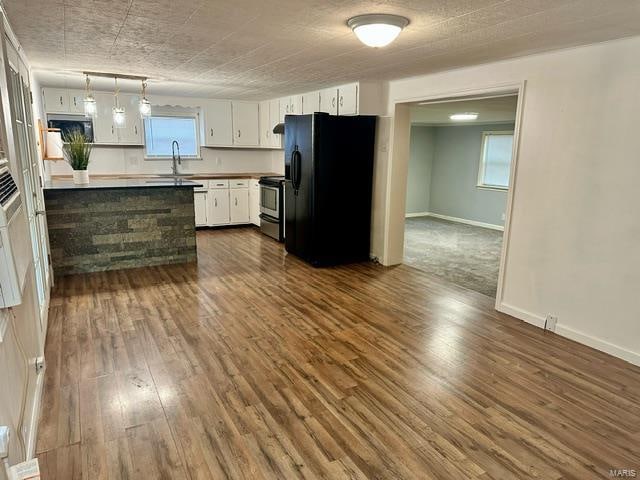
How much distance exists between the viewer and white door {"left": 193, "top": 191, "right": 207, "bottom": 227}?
281 inches

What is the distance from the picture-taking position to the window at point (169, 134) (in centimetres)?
706

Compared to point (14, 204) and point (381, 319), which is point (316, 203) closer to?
point (381, 319)

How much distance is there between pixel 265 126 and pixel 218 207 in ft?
5.70

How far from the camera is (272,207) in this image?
258 inches

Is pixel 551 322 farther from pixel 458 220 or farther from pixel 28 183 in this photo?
pixel 458 220

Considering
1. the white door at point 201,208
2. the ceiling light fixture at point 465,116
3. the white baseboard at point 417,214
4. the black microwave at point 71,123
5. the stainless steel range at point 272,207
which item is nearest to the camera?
the black microwave at point 71,123

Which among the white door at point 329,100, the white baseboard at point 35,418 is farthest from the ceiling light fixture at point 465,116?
the white baseboard at point 35,418


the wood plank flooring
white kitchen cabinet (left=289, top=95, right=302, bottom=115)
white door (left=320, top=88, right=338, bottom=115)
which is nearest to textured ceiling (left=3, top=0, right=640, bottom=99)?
white door (left=320, top=88, right=338, bottom=115)

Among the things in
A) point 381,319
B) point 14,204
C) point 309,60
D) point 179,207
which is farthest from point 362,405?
point 179,207

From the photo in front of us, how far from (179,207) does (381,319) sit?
120 inches

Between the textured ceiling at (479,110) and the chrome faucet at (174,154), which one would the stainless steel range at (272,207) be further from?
the textured ceiling at (479,110)

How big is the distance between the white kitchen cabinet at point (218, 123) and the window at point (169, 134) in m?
0.30

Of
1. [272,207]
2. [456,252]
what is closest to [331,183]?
[272,207]

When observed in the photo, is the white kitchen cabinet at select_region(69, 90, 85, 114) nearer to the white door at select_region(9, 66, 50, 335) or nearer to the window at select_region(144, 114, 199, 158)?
the window at select_region(144, 114, 199, 158)
